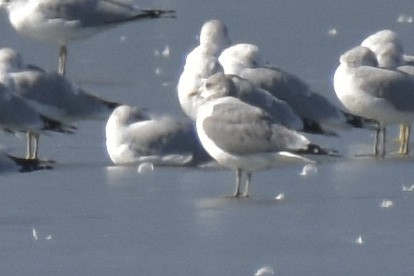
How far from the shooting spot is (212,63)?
39.5 feet

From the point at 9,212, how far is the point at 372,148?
137 inches

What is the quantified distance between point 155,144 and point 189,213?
1965 mm

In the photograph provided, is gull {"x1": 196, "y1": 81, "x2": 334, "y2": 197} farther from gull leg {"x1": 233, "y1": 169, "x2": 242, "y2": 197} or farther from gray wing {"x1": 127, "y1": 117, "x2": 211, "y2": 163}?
gray wing {"x1": 127, "y1": 117, "x2": 211, "y2": 163}

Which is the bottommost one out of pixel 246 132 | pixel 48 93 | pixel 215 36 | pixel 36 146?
pixel 36 146

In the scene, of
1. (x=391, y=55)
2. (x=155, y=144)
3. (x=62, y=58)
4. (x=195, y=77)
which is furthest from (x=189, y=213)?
(x=62, y=58)

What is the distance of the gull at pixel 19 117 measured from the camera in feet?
36.5

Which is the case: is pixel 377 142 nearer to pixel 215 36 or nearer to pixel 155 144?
pixel 155 144

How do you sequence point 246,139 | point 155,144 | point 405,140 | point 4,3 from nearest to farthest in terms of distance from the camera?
point 246,139, point 155,144, point 405,140, point 4,3

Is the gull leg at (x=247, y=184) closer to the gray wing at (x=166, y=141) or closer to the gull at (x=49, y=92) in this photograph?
the gray wing at (x=166, y=141)

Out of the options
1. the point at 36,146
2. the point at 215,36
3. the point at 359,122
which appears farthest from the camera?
the point at 215,36

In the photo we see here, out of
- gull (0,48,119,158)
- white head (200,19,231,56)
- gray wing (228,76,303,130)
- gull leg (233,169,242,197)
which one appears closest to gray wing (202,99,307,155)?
gull leg (233,169,242,197)

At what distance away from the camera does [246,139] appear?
9.90 m

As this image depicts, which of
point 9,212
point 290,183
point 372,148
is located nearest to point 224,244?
point 9,212

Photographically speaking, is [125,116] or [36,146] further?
[36,146]
